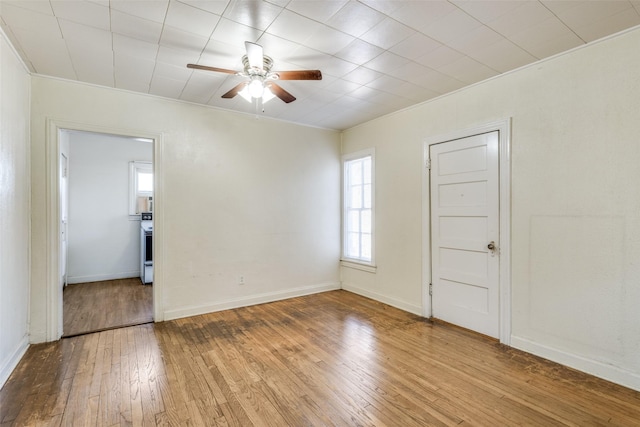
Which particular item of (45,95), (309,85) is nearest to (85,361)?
(45,95)

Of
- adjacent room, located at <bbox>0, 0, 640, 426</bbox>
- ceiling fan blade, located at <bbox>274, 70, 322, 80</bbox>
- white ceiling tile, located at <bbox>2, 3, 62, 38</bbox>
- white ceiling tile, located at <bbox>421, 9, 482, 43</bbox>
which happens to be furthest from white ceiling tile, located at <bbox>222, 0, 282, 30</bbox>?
white ceiling tile, located at <bbox>2, 3, 62, 38</bbox>

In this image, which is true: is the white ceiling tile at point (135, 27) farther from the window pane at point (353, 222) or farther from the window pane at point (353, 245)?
the window pane at point (353, 245)

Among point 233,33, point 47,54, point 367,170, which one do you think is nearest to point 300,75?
point 233,33

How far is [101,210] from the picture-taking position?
577 centimetres

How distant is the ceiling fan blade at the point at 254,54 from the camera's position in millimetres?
2180

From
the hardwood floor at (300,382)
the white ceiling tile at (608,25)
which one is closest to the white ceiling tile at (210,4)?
the white ceiling tile at (608,25)

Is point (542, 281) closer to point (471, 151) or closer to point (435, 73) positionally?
point (471, 151)

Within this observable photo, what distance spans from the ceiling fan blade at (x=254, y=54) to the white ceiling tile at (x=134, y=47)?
848mm

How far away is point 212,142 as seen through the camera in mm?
4012

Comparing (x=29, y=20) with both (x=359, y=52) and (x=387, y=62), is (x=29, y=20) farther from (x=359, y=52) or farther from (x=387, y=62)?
(x=387, y=62)

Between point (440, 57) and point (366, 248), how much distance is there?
2.89 meters

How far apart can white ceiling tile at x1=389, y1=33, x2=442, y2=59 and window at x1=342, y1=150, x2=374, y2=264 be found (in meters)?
2.02

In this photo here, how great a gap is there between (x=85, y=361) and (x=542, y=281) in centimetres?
413

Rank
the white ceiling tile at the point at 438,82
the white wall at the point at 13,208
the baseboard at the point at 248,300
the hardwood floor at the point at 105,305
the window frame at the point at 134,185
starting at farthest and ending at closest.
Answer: the window frame at the point at 134,185 < the baseboard at the point at 248,300 < the hardwood floor at the point at 105,305 < the white ceiling tile at the point at 438,82 < the white wall at the point at 13,208
